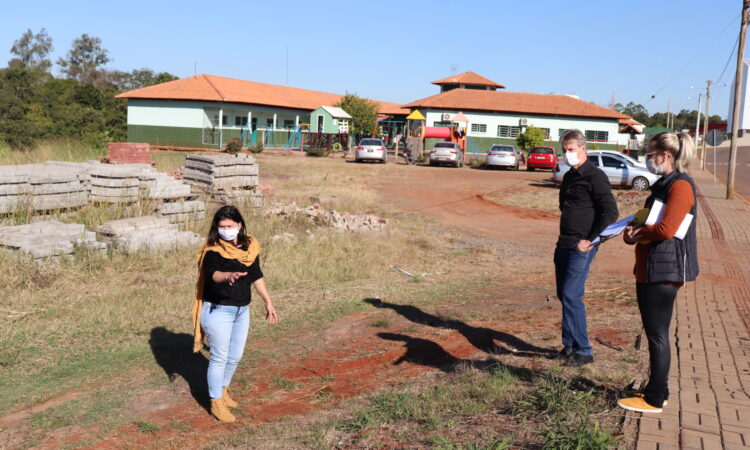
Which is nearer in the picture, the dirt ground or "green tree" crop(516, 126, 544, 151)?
the dirt ground

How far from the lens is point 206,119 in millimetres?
45125

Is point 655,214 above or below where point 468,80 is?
below

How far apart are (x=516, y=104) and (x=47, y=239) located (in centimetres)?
4552

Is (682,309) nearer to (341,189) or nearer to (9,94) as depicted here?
(341,189)

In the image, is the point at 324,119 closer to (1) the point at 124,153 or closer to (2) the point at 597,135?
(2) the point at 597,135

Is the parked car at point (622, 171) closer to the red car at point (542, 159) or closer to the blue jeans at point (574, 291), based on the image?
the red car at point (542, 159)

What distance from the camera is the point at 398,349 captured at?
630cm

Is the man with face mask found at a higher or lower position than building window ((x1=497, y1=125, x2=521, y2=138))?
lower

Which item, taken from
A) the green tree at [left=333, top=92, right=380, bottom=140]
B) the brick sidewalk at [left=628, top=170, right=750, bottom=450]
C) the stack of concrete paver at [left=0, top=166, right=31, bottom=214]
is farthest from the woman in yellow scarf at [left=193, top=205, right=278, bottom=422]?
the green tree at [left=333, top=92, right=380, bottom=140]

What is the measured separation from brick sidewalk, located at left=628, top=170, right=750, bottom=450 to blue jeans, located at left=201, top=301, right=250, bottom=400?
2602 millimetres

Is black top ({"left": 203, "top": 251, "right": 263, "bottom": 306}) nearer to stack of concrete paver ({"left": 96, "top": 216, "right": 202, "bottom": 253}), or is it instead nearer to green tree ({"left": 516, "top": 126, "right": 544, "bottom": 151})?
stack of concrete paver ({"left": 96, "top": 216, "right": 202, "bottom": 253})

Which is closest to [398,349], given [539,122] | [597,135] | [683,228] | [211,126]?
[683,228]

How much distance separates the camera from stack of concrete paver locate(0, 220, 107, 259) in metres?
8.52

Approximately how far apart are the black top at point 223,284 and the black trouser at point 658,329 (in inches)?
101
